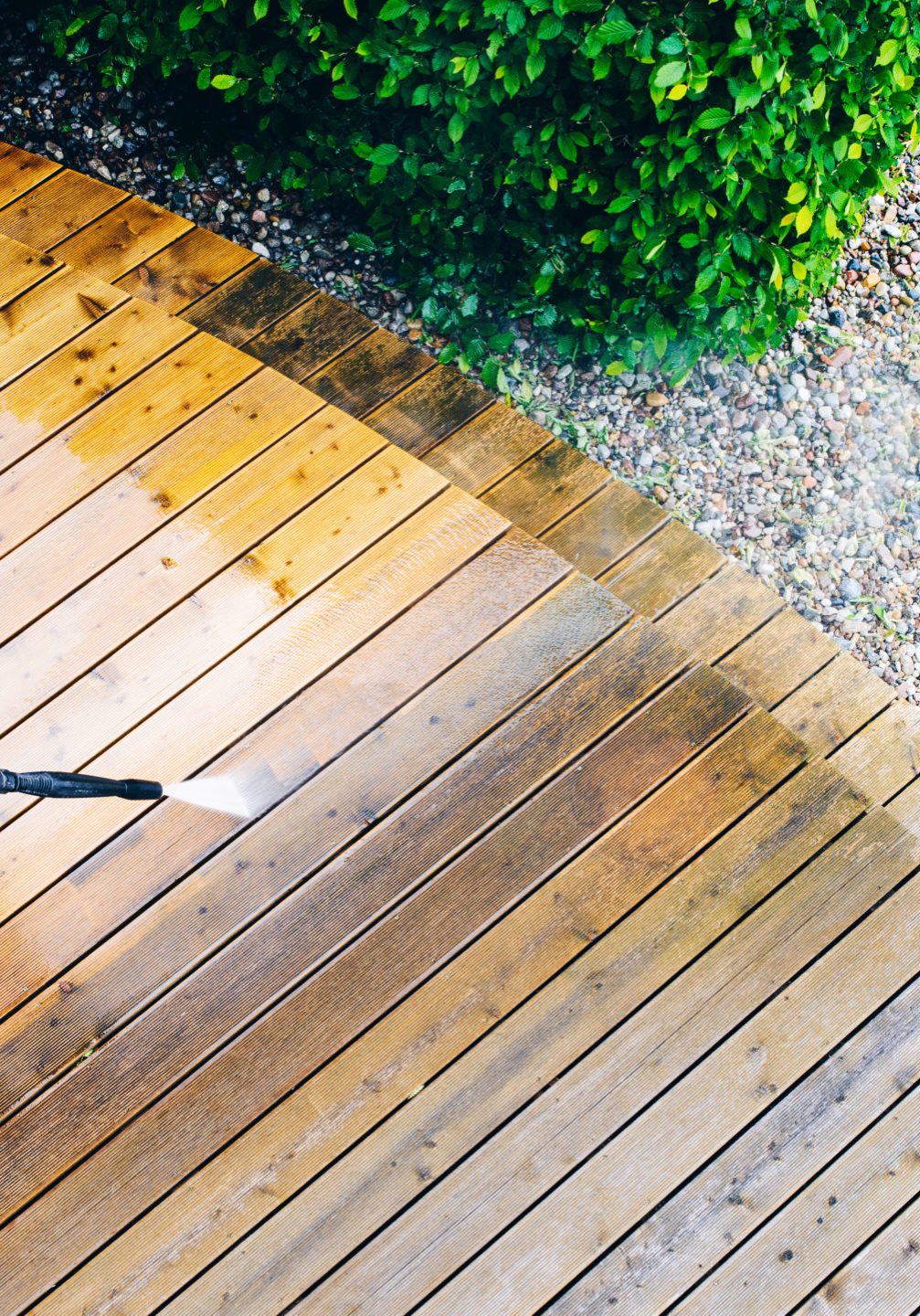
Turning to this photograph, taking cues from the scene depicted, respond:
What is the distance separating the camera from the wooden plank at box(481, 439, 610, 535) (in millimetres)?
2438

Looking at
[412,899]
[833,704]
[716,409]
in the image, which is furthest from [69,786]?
[716,409]

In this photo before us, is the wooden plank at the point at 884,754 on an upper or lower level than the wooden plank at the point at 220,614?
lower

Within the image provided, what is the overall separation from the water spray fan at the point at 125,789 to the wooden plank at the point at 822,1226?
52.7 inches

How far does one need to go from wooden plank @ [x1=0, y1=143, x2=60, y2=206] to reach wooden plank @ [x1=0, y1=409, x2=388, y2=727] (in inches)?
45.5

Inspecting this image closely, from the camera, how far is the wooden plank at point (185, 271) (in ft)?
8.49

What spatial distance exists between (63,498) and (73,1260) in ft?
5.28

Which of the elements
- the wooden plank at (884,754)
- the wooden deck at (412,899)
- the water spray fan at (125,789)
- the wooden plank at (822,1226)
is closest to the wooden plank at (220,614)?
the wooden deck at (412,899)

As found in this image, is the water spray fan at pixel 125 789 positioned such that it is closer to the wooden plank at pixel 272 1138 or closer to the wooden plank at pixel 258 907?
the wooden plank at pixel 258 907

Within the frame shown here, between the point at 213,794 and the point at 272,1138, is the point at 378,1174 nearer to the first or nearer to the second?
the point at 272,1138

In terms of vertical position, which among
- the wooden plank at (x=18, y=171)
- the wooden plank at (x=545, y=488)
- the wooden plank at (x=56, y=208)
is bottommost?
the wooden plank at (x=545, y=488)

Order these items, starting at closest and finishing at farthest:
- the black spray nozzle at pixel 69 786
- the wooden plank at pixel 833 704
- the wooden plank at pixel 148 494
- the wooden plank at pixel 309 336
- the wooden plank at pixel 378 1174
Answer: the black spray nozzle at pixel 69 786
the wooden plank at pixel 378 1174
the wooden plank at pixel 148 494
the wooden plank at pixel 833 704
the wooden plank at pixel 309 336

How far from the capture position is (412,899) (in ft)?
6.61

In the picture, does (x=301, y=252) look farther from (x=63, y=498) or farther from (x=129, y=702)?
(x=129, y=702)

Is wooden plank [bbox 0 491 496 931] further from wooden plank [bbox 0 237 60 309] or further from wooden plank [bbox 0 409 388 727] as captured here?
wooden plank [bbox 0 237 60 309]
